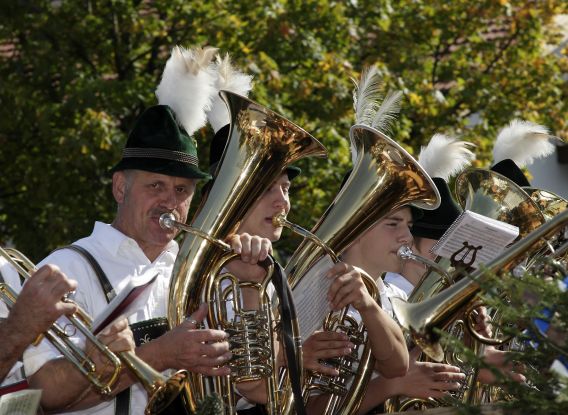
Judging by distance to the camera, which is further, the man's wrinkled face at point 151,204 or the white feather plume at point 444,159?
the white feather plume at point 444,159

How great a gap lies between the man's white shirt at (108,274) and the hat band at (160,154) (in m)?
0.36

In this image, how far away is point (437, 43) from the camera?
13.3m

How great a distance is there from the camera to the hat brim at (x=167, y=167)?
495 cm

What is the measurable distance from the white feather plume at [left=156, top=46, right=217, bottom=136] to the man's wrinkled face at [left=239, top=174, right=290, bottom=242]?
0.45 m

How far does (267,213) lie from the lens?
512cm

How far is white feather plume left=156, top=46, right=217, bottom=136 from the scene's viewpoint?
198 inches

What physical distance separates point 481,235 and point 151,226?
4.70ft

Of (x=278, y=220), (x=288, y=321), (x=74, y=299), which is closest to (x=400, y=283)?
(x=278, y=220)

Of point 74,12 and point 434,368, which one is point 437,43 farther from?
point 434,368

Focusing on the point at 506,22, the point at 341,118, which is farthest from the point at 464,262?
the point at 506,22

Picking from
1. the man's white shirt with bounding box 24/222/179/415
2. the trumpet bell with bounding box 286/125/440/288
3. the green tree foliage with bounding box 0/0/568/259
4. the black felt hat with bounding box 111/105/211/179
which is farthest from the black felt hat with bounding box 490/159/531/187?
the green tree foliage with bounding box 0/0/568/259

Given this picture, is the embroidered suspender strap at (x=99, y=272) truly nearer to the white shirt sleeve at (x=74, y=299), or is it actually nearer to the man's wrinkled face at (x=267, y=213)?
the white shirt sleeve at (x=74, y=299)

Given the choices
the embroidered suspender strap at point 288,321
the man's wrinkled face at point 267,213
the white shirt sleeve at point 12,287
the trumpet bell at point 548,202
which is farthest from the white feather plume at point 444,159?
the white shirt sleeve at point 12,287

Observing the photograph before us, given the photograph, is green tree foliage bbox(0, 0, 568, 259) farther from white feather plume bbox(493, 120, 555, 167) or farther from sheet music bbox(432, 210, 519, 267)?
sheet music bbox(432, 210, 519, 267)
